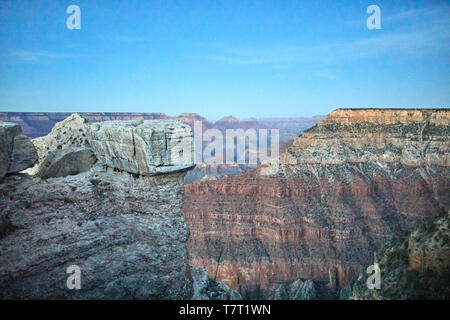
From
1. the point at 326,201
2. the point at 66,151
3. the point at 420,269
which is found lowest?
the point at 326,201

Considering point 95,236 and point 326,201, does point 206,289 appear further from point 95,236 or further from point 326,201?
point 326,201

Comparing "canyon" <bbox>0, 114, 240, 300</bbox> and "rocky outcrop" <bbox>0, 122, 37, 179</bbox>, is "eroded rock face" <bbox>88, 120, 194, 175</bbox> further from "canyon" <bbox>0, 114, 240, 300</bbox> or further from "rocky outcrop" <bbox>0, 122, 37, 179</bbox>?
"rocky outcrop" <bbox>0, 122, 37, 179</bbox>

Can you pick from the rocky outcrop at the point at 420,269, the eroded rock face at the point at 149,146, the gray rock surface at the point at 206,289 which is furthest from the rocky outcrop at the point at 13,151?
the rocky outcrop at the point at 420,269

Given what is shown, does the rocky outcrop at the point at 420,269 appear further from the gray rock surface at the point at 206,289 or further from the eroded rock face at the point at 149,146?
the eroded rock face at the point at 149,146

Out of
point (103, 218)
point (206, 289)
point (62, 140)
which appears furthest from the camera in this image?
point (62, 140)

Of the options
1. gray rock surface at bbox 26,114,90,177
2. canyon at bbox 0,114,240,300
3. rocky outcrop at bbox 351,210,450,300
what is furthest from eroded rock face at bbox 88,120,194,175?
rocky outcrop at bbox 351,210,450,300

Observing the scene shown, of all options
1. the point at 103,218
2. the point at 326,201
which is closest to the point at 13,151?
the point at 103,218
